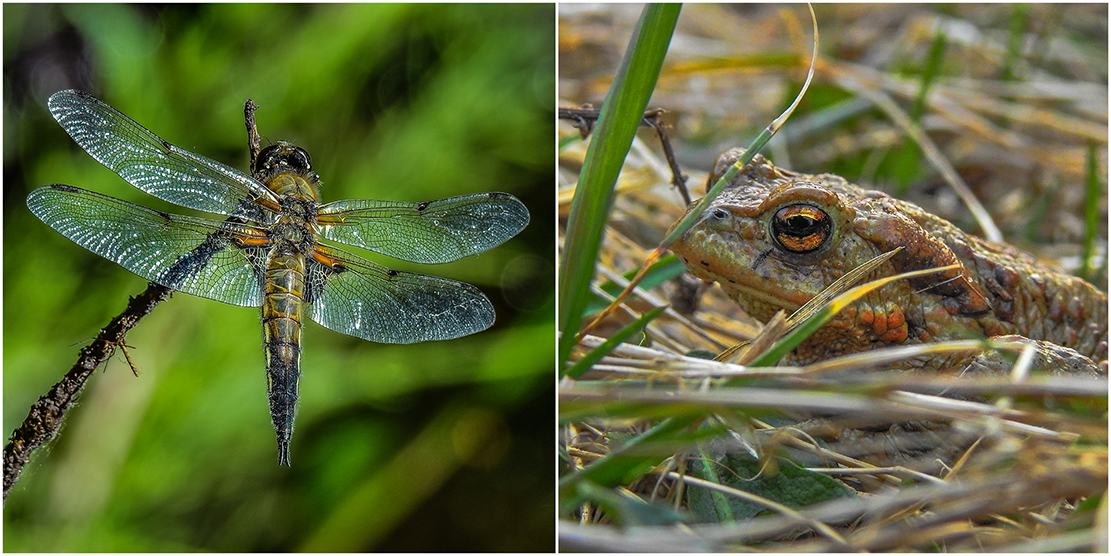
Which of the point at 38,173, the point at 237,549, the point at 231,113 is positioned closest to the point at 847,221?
the point at 231,113

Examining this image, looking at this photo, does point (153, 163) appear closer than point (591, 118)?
Yes

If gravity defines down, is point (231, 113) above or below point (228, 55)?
below

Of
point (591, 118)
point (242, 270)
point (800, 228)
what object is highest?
point (591, 118)

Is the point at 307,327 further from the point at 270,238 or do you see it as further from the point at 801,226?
the point at 801,226

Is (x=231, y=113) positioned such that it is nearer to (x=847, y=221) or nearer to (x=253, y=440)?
(x=253, y=440)

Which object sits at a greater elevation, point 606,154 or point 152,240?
point 606,154

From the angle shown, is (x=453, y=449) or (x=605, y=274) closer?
(x=453, y=449)

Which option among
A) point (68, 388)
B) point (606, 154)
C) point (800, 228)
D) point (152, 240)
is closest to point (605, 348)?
point (606, 154)

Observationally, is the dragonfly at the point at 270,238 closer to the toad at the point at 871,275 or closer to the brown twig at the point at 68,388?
the brown twig at the point at 68,388
